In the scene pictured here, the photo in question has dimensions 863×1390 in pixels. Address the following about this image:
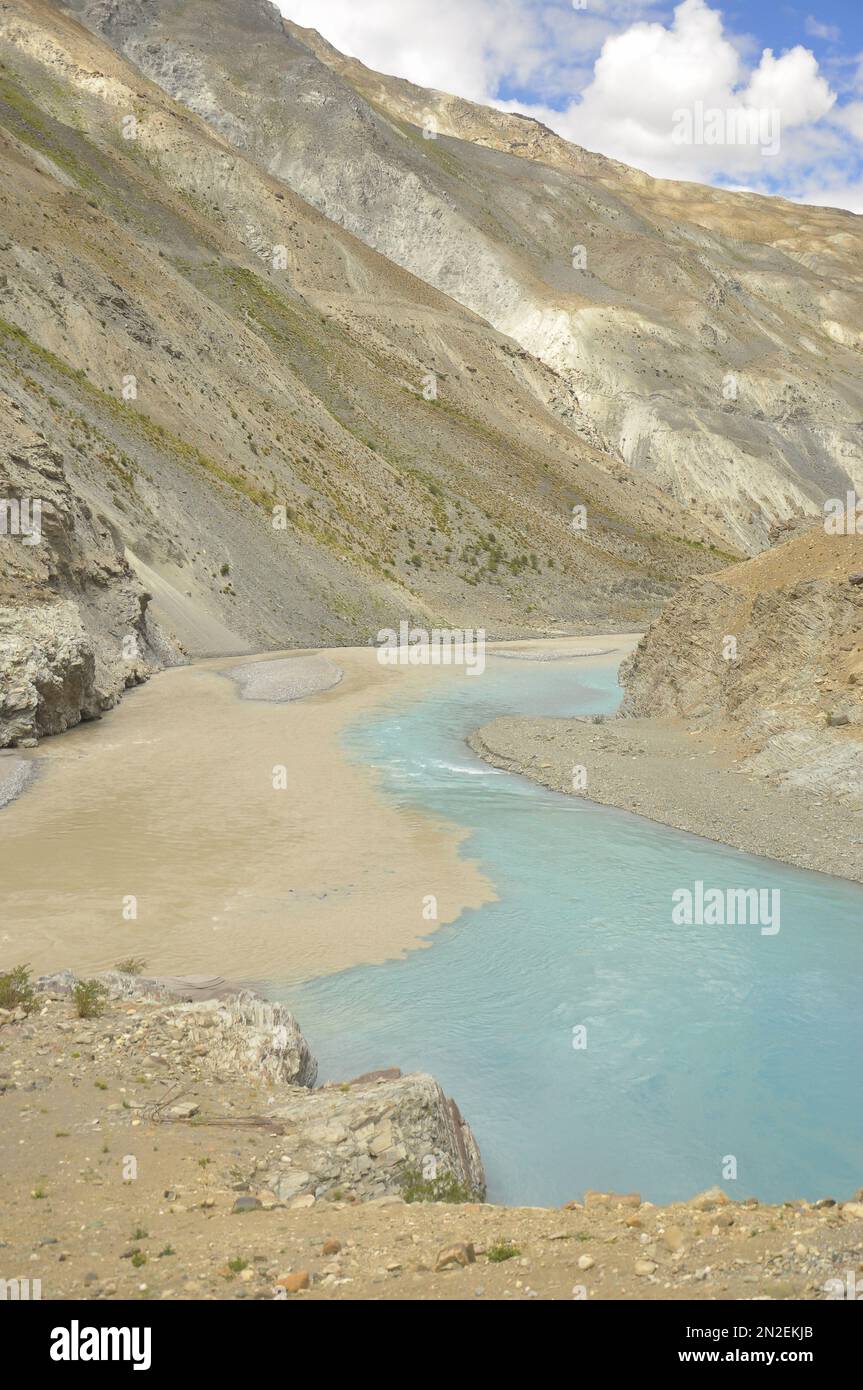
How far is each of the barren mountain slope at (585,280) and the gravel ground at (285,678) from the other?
160 ft

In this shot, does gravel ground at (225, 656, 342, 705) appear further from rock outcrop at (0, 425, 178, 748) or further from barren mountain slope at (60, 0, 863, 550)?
barren mountain slope at (60, 0, 863, 550)

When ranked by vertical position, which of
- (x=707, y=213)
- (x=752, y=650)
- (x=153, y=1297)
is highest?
(x=707, y=213)

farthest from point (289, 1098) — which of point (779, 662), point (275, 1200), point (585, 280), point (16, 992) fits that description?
point (585, 280)

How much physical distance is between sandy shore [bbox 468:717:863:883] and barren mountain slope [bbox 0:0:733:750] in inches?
528

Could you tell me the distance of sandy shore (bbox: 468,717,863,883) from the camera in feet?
53.3

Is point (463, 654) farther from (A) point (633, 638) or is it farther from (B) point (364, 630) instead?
(A) point (633, 638)

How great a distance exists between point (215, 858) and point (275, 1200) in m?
9.49

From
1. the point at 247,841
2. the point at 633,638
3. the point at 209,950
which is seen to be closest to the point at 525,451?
the point at 633,638

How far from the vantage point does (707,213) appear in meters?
142

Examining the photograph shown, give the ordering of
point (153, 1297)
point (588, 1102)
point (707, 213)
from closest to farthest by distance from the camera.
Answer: point (153, 1297) < point (588, 1102) < point (707, 213)

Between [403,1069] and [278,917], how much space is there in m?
4.07

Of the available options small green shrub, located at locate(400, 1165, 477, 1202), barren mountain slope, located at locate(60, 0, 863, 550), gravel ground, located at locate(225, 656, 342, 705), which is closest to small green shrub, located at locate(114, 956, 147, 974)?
small green shrub, located at locate(400, 1165, 477, 1202)

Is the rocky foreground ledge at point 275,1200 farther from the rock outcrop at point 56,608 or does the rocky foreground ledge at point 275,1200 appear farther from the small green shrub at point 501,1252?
the rock outcrop at point 56,608

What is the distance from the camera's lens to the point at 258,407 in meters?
55.2
